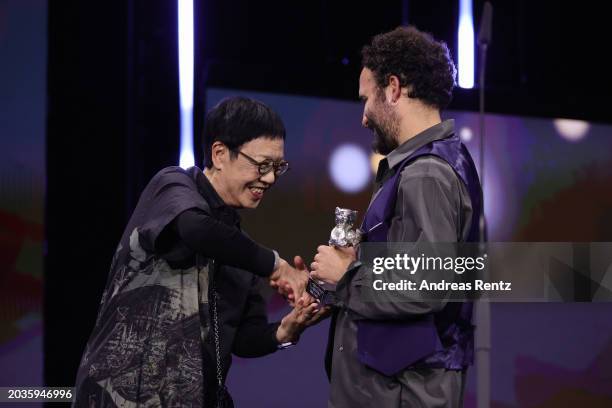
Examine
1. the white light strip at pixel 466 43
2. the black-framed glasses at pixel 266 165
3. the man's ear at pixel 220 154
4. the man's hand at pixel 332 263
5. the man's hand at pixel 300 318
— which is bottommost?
the man's hand at pixel 300 318

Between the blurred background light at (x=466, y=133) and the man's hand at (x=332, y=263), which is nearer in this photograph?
the man's hand at (x=332, y=263)

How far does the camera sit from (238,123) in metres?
2.40

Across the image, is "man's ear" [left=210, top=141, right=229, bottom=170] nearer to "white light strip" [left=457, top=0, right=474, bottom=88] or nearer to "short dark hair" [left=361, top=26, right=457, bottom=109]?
"short dark hair" [left=361, top=26, right=457, bottom=109]

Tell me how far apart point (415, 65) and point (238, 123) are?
1.95 ft

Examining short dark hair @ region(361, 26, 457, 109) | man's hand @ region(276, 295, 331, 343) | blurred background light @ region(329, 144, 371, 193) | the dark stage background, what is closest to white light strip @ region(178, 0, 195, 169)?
the dark stage background

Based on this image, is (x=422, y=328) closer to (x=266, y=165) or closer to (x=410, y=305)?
(x=410, y=305)

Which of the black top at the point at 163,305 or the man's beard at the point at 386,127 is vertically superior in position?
the man's beard at the point at 386,127

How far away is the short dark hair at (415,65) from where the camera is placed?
2.15 m

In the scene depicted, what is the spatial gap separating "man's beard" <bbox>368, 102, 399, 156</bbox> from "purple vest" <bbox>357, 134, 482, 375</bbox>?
12 cm

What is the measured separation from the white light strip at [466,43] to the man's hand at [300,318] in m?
2.08

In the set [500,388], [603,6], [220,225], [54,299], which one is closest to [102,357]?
[220,225]

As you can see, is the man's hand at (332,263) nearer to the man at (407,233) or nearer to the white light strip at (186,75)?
the man at (407,233)

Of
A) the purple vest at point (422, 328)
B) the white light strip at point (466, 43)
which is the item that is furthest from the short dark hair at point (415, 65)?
the white light strip at point (466, 43)

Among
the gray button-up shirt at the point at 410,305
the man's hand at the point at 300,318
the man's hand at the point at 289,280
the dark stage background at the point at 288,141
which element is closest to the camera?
the gray button-up shirt at the point at 410,305
